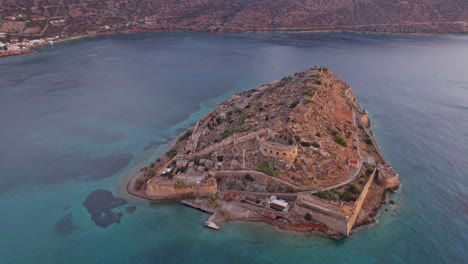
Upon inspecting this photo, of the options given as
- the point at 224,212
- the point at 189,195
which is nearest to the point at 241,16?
the point at 189,195

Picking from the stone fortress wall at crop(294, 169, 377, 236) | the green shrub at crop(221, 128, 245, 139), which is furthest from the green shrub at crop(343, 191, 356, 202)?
the green shrub at crop(221, 128, 245, 139)

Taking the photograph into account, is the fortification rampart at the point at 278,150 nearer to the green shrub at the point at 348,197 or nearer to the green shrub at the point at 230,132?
the green shrub at the point at 230,132

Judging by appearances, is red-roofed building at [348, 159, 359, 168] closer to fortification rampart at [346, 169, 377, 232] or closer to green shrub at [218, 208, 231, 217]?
fortification rampart at [346, 169, 377, 232]

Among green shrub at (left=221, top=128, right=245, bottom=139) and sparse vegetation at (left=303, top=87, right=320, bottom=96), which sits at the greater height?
sparse vegetation at (left=303, top=87, right=320, bottom=96)

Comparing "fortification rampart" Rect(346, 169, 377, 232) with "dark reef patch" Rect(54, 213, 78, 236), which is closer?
"fortification rampart" Rect(346, 169, 377, 232)

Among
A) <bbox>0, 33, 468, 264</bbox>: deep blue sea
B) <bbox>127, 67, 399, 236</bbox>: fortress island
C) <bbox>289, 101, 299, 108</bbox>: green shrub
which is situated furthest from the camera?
<bbox>289, 101, 299, 108</bbox>: green shrub

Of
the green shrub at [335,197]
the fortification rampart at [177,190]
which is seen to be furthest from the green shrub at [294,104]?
the fortification rampart at [177,190]

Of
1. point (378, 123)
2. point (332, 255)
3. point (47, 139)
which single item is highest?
point (378, 123)

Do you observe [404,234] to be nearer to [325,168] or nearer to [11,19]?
[325,168]

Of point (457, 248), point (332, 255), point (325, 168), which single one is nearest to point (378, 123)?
point (325, 168)
